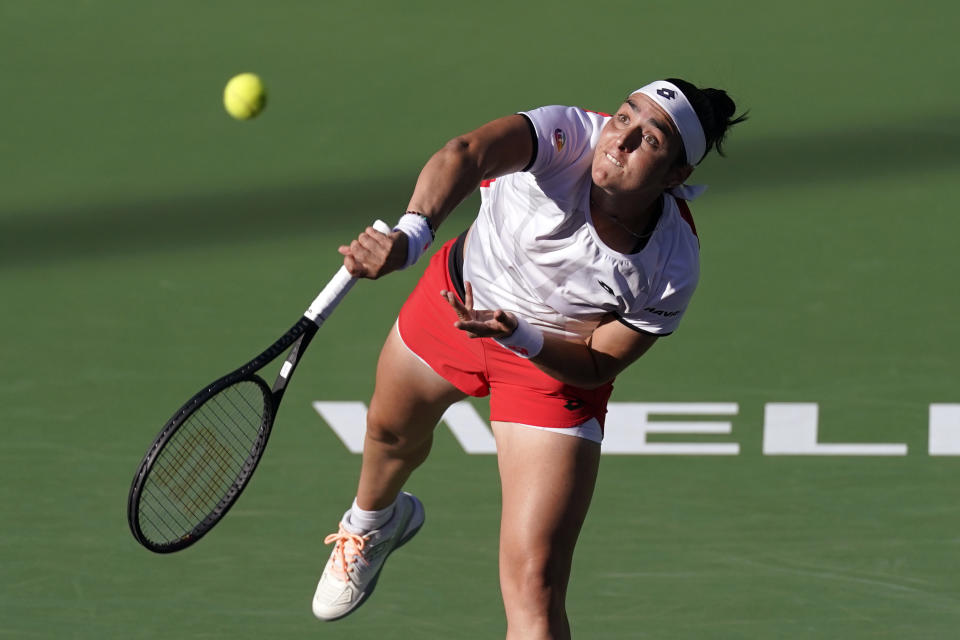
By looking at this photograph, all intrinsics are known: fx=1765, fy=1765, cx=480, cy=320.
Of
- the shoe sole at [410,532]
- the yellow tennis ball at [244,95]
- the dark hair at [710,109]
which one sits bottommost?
the shoe sole at [410,532]

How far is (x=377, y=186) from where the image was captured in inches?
325

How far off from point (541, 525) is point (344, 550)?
107cm

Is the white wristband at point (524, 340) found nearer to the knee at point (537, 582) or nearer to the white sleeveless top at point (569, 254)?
the white sleeveless top at point (569, 254)

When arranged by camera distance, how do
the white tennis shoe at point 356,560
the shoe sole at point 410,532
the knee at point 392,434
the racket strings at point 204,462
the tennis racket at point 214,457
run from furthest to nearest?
the shoe sole at point 410,532 → the white tennis shoe at point 356,560 → the knee at point 392,434 → the racket strings at point 204,462 → the tennis racket at point 214,457

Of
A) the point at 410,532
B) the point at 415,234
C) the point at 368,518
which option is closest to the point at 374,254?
the point at 415,234

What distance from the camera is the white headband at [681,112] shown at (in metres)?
4.58

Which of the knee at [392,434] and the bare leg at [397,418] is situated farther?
the knee at [392,434]

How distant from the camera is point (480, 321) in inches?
177

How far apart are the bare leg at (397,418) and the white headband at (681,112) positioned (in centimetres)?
109

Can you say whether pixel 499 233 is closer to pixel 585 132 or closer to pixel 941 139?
pixel 585 132

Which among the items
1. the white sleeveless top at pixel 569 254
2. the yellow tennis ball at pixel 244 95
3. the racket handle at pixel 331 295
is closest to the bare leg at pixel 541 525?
the white sleeveless top at pixel 569 254

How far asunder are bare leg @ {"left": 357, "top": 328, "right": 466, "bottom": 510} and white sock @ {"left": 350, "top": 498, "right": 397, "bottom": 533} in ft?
0.07

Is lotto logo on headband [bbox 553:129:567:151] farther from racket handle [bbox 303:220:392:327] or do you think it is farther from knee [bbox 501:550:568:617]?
knee [bbox 501:550:568:617]

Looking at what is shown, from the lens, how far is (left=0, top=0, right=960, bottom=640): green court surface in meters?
5.81
